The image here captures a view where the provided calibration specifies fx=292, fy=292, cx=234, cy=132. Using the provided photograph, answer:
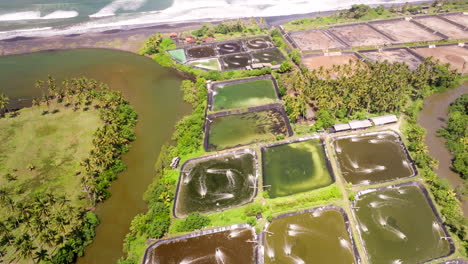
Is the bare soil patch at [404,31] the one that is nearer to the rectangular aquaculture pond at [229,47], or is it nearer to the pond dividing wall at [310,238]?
the rectangular aquaculture pond at [229,47]

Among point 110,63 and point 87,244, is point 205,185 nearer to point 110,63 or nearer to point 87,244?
point 87,244

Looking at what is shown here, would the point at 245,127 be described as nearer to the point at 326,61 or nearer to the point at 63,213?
the point at 63,213

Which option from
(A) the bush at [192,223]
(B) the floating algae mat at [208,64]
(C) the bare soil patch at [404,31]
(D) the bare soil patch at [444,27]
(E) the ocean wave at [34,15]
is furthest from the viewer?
(E) the ocean wave at [34,15]

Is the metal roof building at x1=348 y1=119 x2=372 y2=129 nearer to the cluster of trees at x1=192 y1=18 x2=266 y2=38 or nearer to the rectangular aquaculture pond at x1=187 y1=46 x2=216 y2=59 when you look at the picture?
the rectangular aquaculture pond at x1=187 y1=46 x2=216 y2=59

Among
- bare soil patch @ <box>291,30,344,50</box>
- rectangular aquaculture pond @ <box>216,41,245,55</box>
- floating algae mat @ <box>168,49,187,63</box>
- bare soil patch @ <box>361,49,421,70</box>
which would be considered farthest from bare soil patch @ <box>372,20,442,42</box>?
floating algae mat @ <box>168,49,187,63</box>

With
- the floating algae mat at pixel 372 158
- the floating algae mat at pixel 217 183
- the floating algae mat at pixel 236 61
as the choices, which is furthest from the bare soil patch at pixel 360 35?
the floating algae mat at pixel 217 183

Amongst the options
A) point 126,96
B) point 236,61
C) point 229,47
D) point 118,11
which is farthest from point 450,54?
point 118,11

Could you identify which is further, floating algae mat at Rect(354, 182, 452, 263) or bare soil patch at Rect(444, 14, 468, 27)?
bare soil patch at Rect(444, 14, 468, 27)
